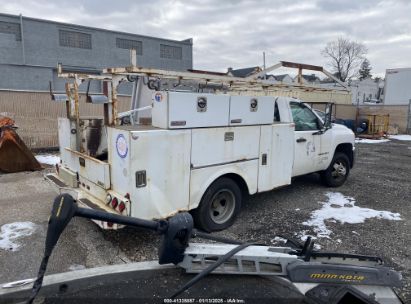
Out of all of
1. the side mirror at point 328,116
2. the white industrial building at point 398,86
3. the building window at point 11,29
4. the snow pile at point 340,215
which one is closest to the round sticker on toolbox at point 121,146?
the snow pile at point 340,215

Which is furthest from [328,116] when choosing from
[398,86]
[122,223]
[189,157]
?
[398,86]

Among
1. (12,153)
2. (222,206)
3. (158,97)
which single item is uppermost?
(158,97)

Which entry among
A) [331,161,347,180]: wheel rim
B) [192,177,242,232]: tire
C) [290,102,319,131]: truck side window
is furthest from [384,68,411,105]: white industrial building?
[192,177,242,232]: tire

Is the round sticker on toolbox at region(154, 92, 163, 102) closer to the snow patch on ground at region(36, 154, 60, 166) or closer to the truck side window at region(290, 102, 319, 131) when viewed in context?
the truck side window at region(290, 102, 319, 131)

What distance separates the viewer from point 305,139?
5.97m

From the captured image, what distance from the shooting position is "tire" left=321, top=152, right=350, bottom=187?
6.97 m

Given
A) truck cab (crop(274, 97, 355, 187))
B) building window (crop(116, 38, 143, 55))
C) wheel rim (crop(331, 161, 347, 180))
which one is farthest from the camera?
building window (crop(116, 38, 143, 55))

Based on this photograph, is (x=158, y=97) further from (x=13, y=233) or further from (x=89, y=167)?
(x=13, y=233)

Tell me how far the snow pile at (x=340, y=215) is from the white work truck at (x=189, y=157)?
0.82 metres

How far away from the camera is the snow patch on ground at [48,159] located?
Result: 30.3 feet

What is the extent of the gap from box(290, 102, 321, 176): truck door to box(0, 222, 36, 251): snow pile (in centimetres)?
446

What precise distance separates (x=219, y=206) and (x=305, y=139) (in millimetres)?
2305

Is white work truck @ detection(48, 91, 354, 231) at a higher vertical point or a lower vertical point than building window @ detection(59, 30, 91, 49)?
lower

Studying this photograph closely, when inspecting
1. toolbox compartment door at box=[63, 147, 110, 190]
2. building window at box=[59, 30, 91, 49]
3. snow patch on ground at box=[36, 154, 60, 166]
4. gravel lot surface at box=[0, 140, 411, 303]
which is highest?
building window at box=[59, 30, 91, 49]
